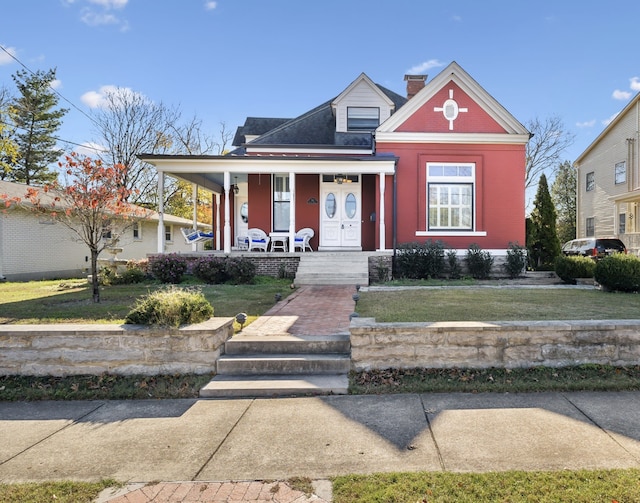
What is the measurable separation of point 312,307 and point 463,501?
216 inches

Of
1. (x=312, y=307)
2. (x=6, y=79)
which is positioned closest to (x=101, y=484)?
(x=312, y=307)

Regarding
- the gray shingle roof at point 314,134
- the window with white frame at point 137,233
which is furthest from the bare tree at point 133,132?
the gray shingle roof at point 314,134

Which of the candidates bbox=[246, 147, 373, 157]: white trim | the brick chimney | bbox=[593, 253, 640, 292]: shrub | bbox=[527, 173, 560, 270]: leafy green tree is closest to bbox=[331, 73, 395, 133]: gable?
bbox=[246, 147, 373, 157]: white trim

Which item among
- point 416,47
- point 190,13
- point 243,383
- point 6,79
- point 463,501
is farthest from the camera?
point 6,79

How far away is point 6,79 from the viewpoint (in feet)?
88.6

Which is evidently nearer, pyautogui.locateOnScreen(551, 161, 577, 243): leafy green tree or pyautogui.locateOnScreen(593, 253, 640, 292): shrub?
pyautogui.locateOnScreen(593, 253, 640, 292): shrub

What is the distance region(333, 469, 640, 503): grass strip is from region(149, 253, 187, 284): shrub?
1025 cm

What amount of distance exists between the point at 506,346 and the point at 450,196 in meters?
10.7

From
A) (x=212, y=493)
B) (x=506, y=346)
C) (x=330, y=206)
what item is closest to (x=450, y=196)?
(x=330, y=206)

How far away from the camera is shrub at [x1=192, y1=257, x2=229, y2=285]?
461 inches

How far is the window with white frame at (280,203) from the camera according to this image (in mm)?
15508

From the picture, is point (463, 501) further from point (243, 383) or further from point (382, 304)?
point (382, 304)

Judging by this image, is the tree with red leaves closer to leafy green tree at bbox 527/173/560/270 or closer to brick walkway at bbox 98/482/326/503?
brick walkway at bbox 98/482/326/503

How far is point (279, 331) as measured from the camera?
5.65 m
